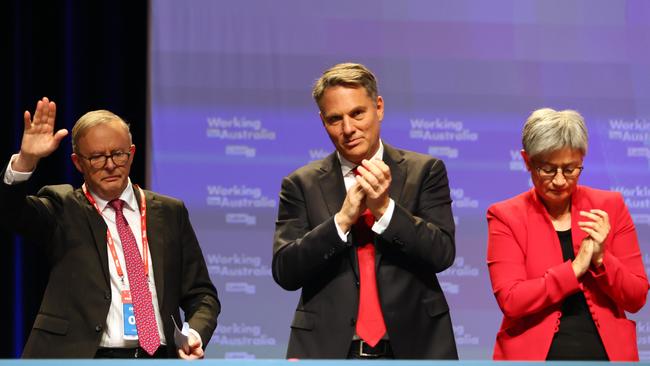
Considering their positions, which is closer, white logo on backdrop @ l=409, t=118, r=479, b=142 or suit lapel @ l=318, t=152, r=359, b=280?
suit lapel @ l=318, t=152, r=359, b=280

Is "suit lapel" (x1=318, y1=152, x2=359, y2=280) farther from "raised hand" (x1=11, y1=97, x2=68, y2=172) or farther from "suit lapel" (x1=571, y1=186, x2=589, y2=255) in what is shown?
"raised hand" (x1=11, y1=97, x2=68, y2=172)

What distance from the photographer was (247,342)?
4.82 meters

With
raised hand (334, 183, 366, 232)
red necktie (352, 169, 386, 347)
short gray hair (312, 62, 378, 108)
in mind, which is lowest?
red necktie (352, 169, 386, 347)

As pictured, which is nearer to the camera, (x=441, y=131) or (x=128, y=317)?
(x=128, y=317)

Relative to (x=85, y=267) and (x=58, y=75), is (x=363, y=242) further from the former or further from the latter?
(x=58, y=75)

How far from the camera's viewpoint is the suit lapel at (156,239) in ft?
10.7

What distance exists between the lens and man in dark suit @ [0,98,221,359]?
3121 millimetres

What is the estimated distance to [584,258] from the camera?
2.93 m

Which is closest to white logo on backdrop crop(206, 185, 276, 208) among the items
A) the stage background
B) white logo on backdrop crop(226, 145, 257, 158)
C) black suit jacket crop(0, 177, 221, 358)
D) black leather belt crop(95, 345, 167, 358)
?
the stage background

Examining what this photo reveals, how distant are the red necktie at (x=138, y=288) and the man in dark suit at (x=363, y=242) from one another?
446 millimetres

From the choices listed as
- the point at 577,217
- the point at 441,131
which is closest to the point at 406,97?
the point at 441,131

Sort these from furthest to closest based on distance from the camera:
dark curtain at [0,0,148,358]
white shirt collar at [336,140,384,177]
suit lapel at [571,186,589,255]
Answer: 1. dark curtain at [0,0,148,358]
2. white shirt collar at [336,140,384,177]
3. suit lapel at [571,186,589,255]

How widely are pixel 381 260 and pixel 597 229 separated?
67 cm

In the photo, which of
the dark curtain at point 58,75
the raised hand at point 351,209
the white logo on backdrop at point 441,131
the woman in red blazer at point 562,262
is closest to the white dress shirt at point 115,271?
the raised hand at point 351,209
